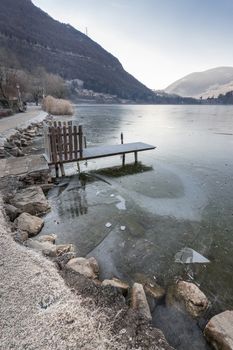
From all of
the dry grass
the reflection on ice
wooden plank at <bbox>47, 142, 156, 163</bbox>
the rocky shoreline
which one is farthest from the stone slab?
the dry grass

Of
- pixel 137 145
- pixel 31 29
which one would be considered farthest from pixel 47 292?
pixel 31 29

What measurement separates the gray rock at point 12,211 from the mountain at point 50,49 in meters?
118

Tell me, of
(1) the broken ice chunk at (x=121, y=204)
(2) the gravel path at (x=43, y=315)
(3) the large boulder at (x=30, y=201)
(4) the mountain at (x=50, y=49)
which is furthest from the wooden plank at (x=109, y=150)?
(4) the mountain at (x=50, y=49)

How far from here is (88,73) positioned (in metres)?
162

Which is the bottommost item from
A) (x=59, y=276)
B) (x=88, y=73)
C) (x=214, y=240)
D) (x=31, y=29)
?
(x=214, y=240)

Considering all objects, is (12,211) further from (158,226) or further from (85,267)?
(158,226)

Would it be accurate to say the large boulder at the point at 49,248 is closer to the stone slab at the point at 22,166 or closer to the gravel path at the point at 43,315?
the gravel path at the point at 43,315

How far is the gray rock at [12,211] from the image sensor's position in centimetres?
489

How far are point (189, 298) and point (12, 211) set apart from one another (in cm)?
415

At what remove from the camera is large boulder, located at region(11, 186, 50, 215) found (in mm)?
5523

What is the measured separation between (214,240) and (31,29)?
192 meters

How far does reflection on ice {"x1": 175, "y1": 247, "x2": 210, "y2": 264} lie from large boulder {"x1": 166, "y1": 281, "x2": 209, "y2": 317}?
0.71 m

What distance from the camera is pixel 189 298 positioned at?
10.5ft

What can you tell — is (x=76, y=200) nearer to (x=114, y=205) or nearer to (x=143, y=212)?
(x=114, y=205)
